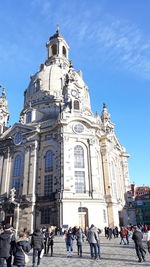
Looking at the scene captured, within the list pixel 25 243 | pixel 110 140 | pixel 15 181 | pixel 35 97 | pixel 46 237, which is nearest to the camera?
pixel 25 243

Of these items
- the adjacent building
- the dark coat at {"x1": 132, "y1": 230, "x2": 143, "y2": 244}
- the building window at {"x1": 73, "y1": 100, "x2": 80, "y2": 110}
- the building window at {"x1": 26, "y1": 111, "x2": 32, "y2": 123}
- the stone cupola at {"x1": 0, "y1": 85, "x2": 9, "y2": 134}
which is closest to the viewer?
the dark coat at {"x1": 132, "y1": 230, "x2": 143, "y2": 244}

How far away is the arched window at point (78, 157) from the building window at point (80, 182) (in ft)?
4.58

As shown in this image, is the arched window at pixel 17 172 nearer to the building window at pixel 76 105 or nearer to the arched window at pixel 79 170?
the arched window at pixel 79 170

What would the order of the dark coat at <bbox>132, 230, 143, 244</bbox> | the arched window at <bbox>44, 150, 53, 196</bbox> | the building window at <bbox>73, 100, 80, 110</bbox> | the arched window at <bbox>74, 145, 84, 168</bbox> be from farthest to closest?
the building window at <bbox>73, 100, 80, 110</bbox>
the arched window at <bbox>74, 145, 84, 168</bbox>
the arched window at <bbox>44, 150, 53, 196</bbox>
the dark coat at <bbox>132, 230, 143, 244</bbox>

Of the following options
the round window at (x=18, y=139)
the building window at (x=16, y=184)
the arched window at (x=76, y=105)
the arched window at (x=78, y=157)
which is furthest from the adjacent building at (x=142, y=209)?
the round window at (x=18, y=139)

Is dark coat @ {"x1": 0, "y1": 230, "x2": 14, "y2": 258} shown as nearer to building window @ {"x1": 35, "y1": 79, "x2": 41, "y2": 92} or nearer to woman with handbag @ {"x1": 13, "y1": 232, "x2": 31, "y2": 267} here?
woman with handbag @ {"x1": 13, "y1": 232, "x2": 31, "y2": 267}

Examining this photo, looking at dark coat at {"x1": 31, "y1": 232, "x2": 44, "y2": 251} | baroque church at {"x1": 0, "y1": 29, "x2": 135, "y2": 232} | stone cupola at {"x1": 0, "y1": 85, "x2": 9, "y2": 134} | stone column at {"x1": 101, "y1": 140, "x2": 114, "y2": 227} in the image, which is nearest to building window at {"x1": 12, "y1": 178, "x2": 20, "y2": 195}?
baroque church at {"x1": 0, "y1": 29, "x2": 135, "y2": 232}

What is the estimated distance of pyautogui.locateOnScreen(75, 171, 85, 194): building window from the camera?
36.9 metres

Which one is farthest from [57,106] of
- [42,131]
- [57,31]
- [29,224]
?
[57,31]

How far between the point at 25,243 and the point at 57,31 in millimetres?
77617

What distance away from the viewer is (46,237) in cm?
1600

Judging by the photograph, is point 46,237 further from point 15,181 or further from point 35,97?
point 35,97

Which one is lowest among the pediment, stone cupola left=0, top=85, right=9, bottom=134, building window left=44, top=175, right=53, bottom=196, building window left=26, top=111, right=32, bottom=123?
building window left=44, top=175, right=53, bottom=196

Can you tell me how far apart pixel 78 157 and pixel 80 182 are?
4.54 meters
